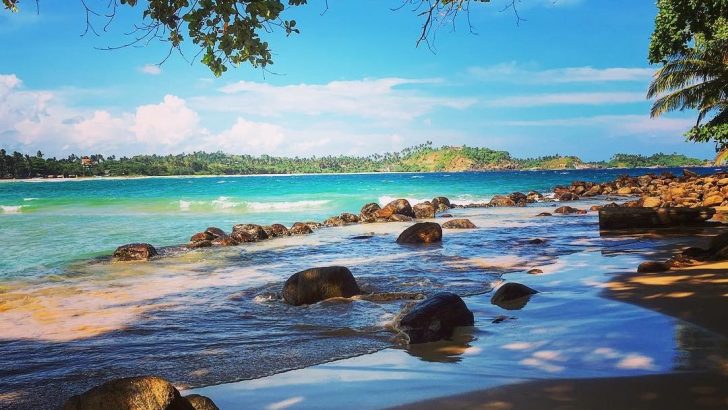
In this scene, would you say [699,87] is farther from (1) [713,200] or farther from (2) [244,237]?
(2) [244,237]

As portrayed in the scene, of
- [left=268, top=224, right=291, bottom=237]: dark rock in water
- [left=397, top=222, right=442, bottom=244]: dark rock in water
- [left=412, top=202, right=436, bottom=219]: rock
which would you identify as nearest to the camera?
[left=397, top=222, right=442, bottom=244]: dark rock in water

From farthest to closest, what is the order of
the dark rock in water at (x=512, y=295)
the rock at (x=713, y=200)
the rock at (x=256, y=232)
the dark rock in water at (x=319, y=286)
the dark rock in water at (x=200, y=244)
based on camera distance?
the rock at (x=713, y=200) < the rock at (x=256, y=232) < the dark rock in water at (x=200, y=244) < the dark rock in water at (x=319, y=286) < the dark rock in water at (x=512, y=295)

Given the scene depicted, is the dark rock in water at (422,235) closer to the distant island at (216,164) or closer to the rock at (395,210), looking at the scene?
the rock at (395,210)

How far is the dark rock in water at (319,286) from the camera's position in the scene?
25.4 ft

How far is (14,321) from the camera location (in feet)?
23.8

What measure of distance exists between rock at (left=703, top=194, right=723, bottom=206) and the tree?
4.59m

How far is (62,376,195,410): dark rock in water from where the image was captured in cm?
305

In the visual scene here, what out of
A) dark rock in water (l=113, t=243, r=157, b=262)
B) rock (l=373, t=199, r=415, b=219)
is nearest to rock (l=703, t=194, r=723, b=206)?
rock (l=373, t=199, r=415, b=219)

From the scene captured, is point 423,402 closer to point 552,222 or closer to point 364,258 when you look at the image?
point 364,258

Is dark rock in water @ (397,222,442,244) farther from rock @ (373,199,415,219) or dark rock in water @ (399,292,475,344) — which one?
dark rock in water @ (399,292,475,344)

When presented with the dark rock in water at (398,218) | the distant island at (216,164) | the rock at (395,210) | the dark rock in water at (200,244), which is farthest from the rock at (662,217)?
the distant island at (216,164)

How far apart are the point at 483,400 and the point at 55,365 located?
4134 millimetres

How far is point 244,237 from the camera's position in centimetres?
1723

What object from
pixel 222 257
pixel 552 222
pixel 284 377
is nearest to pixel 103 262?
pixel 222 257
